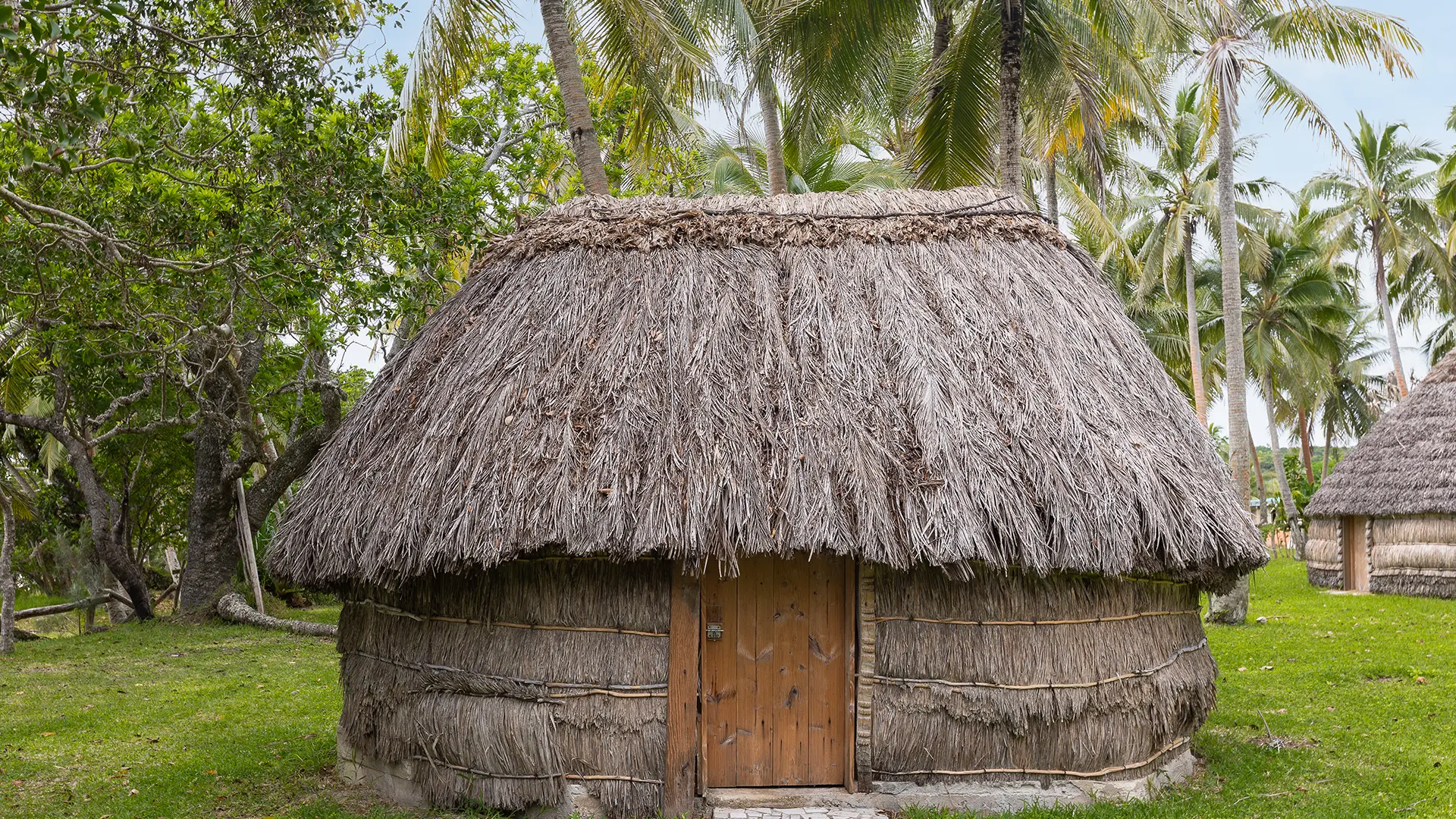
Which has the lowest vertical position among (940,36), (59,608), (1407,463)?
(59,608)

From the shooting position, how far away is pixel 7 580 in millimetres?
13195

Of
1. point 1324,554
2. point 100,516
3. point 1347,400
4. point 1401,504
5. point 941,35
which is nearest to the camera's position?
point 941,35

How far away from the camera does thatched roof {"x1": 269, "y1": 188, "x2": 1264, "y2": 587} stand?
6.68 m

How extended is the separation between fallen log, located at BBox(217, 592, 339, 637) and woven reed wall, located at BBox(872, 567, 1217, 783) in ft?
37.5

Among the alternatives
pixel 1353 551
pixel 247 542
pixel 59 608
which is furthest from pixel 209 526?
pixel 1353 551

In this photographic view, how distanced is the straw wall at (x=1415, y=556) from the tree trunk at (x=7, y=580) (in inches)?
810

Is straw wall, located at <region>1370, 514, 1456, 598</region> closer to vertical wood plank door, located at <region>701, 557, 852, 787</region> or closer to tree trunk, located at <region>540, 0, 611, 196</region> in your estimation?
tree trunk, located at <region>540, 0, 611, 196</region>

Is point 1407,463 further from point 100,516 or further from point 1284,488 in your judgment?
point 100,516

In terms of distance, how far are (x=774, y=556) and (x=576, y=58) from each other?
7.26 meters

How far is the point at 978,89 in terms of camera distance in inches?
510

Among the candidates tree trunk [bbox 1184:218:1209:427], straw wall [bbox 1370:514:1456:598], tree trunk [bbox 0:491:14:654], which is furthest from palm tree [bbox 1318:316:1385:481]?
tree trunk [bbox 0:491:14:654]

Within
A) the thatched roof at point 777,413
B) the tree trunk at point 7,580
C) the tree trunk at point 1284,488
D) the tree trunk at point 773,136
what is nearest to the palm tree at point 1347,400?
the tree trunk at point 1284,488

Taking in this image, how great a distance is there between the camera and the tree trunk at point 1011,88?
39.9 feet

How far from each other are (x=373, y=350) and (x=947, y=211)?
8.46 m
